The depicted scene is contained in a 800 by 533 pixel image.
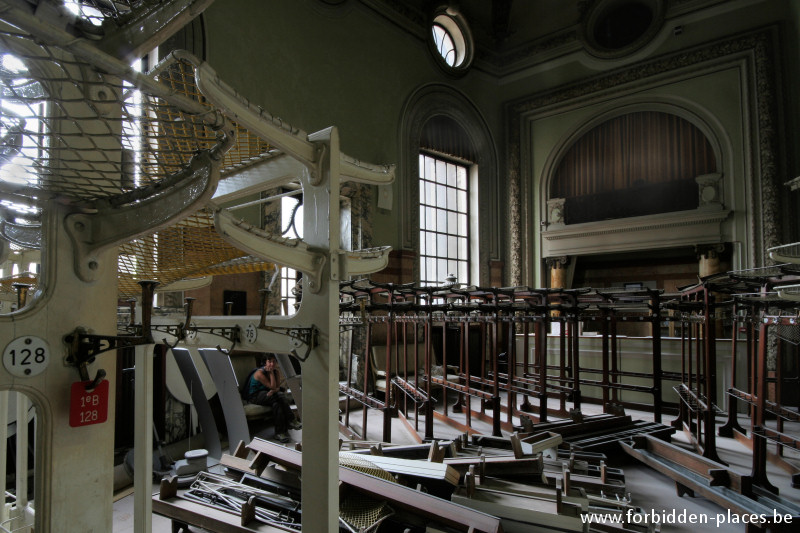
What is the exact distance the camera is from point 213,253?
85.8 inches

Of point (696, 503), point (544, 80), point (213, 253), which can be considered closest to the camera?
point (213, 253)

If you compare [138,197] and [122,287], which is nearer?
[138,197]

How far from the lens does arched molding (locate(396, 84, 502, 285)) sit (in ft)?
27.2

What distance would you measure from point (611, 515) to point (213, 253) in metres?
2.50

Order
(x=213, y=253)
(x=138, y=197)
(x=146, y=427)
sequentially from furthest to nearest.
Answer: (x=213, y=253)
(x=146, y=427)
(x=138, y=197)

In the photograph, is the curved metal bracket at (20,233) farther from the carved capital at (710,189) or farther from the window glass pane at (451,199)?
the carved capital at (710,189)

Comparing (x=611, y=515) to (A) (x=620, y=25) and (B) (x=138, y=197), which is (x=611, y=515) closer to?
(B) (x=138, y=197)

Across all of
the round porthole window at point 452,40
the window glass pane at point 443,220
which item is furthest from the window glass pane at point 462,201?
the round porthole window at point 452,40

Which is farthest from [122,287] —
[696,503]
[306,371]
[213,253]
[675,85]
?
[675,85]

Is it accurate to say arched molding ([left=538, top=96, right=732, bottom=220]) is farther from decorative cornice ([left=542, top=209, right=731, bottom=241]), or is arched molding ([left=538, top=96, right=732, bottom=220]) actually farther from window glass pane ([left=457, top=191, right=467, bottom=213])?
window glass pane ([left=457, top=191, right=467, bottom=213])

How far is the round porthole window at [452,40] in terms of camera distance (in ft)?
30.2

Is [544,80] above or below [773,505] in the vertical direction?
above

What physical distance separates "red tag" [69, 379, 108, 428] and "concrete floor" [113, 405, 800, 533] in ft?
6.48

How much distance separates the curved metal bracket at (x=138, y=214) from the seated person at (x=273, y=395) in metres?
4.04
